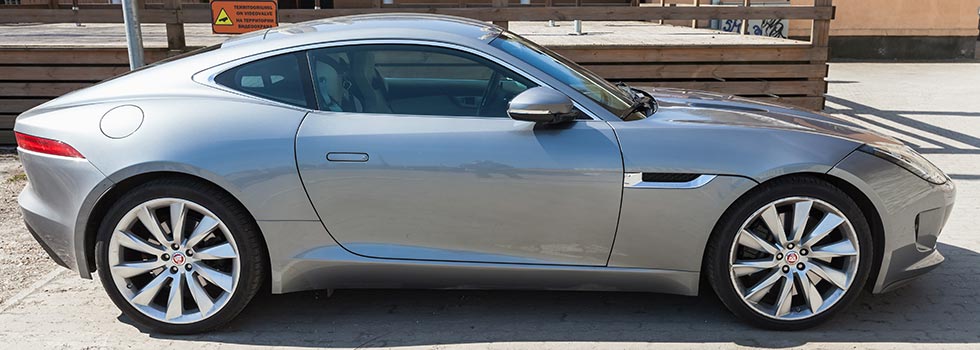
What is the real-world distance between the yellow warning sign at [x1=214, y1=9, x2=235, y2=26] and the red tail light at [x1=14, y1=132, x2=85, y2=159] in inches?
116

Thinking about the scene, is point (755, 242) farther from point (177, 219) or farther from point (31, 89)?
point (31, 89)

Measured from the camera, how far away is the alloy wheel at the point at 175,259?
3680 millimetres

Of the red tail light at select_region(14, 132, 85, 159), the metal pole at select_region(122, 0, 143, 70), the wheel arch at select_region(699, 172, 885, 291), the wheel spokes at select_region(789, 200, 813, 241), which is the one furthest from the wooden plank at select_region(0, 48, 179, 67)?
the wheel spokes at select_region(789, 200, 813, 241)

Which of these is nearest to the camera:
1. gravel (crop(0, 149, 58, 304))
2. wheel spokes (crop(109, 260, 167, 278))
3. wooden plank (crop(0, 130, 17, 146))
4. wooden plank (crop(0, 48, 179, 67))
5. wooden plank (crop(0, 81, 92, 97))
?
wheel spokes (crop(109, 260, 167, 278))

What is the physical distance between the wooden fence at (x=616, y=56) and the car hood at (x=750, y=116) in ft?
10.5

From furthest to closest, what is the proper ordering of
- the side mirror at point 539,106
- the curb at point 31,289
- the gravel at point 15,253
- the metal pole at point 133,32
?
the metal pole at point 133,32, the gravel at point 15,253, the curb at point 31,289, the side mirror at point 539,106

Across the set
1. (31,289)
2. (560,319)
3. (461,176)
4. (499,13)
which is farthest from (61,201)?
(499,13)

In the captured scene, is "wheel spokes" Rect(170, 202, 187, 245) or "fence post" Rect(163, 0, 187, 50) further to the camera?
"fence post" Rect(163, 0, 187, 50)

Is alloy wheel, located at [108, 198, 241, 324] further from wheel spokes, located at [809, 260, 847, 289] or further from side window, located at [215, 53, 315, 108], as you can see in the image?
wheel spokes, located at [809, 260, 847, 289]

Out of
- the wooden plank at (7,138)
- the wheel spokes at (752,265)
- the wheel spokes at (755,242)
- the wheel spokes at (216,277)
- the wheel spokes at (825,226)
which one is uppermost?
the wheel spokes at (825,226)

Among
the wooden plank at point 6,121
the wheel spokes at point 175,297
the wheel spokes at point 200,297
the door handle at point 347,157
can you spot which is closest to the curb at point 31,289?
the wheel spokes at point 175,297

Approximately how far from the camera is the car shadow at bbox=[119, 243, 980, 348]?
3.78 meters

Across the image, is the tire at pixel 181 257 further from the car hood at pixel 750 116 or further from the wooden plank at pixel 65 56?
the wooden plank at pixel 65 56

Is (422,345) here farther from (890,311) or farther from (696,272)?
(890,311)
